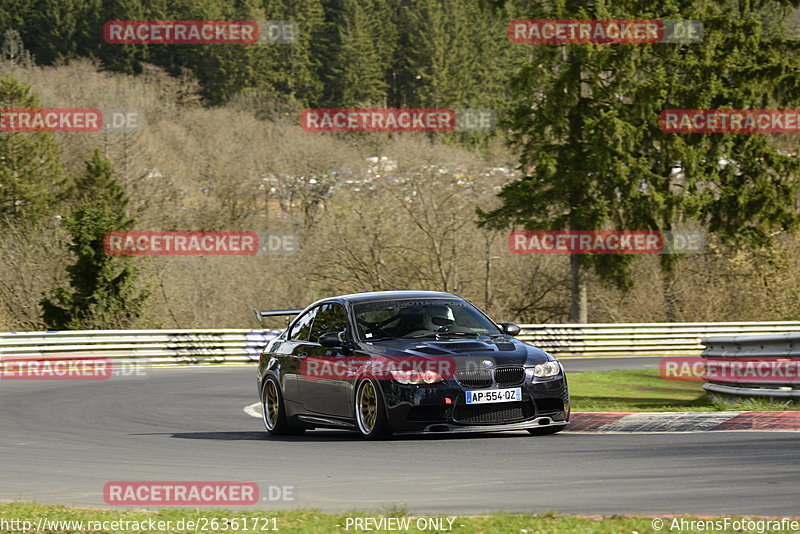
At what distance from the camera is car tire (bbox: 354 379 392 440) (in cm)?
1198

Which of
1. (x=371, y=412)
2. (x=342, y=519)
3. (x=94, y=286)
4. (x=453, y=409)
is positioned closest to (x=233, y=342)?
(x=94, y=286)

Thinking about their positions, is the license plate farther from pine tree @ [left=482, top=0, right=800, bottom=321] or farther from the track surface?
pine tree @ [left=482, top=0, right=800, bottom=321]

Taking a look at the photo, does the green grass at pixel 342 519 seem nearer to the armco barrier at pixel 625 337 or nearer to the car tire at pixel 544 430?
the car tire at pixel 544 430

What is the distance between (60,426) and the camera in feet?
51.0

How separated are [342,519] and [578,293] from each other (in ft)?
121

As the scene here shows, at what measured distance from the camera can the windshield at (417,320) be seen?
42.3 feet

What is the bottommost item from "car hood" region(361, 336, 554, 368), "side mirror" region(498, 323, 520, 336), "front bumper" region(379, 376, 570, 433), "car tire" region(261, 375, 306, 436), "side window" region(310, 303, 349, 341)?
"car tire" region(261, 375, 306, 436)

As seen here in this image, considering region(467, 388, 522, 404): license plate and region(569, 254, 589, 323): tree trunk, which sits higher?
region(467, 388, 522, 404): license plate

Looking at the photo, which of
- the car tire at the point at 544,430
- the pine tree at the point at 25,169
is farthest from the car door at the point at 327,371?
the pine tree at the point at 25,169

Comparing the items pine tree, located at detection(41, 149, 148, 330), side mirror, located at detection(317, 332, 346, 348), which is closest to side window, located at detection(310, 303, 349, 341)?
side mirror, located at detection(317, 332, 346, 348)

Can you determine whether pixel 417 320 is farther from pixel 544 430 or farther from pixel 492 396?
pixel 544 430

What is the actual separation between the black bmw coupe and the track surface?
9.9 inches

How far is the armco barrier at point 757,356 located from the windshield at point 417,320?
387 centimetres

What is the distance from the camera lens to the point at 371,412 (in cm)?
1230
